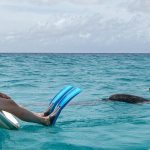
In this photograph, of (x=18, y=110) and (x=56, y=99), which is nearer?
(x=18, y=110)

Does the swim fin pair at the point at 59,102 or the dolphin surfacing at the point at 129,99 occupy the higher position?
the dolphin surfacing at the point at 129,99

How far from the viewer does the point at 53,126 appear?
11.1m

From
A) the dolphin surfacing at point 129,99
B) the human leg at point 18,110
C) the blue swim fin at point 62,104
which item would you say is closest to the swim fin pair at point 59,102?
the blue swim fin at point 62,104

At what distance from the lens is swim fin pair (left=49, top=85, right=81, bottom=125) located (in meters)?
11.1

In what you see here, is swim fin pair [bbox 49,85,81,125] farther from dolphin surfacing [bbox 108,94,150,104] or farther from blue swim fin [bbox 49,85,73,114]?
dolphin surfacing [bbox 108,94,150,104]

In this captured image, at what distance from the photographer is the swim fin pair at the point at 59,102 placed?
11.1m

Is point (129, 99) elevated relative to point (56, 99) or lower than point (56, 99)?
elevated

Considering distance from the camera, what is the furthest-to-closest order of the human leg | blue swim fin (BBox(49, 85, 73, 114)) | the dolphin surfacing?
the dolphin surfacing
blue swim fin (BBox(49, 85, 73, 114))
the human leg

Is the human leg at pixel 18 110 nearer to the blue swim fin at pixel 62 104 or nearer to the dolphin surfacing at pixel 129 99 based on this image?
the blue swim fin at pixel 62 104

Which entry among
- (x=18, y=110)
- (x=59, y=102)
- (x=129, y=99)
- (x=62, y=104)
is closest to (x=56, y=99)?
(x=59, y=102)

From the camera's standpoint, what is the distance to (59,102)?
1161cm

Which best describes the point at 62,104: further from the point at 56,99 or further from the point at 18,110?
the point at 18,110

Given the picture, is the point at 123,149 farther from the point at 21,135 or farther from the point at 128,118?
the point at 128,118

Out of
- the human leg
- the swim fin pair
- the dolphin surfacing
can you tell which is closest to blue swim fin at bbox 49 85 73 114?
the swim fin pair
